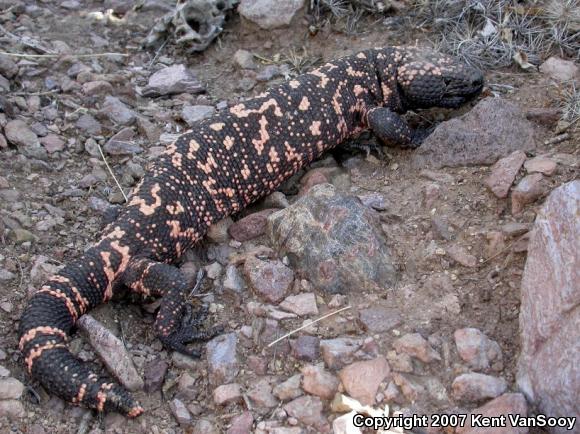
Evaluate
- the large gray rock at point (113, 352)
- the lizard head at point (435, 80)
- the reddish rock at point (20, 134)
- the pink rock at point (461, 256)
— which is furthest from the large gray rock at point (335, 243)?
the reddish rock at point (20, 134)

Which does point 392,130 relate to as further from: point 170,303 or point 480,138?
point 170,303

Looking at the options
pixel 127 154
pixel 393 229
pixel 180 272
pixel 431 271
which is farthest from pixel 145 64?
pixel 431 271

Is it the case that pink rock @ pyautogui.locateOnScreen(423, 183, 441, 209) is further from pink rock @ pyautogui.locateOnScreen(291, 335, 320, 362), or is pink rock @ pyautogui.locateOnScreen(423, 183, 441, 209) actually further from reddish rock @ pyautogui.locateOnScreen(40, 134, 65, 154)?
reddish rock @ pyautogui.locateOnScreen(40, 134, 65, 154)

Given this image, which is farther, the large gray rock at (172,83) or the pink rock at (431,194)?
the large gray rock at (172,83)

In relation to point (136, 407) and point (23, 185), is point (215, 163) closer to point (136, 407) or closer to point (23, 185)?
point (23, 185)

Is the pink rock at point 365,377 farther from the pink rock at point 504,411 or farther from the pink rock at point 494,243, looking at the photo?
the pink rock at point 494,243

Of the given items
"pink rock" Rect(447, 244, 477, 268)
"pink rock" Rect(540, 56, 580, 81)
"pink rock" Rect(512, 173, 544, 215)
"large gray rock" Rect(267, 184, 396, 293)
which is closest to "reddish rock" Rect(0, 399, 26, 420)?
"large gray rock" Rect(267, 184, 396, 293)

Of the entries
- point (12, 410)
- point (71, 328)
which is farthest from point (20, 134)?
point (12, 410)

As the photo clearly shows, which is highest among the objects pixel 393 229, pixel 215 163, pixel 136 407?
pixel 215 163
